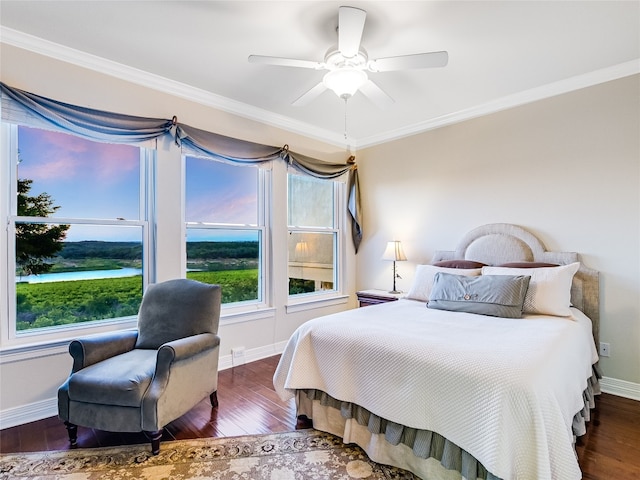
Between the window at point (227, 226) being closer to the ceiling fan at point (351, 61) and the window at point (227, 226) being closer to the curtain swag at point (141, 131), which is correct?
the curtain swag at point (141, 131)

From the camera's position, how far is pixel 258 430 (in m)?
2.25

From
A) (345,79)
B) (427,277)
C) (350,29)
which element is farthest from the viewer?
(427,277)

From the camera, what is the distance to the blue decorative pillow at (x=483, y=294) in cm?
252

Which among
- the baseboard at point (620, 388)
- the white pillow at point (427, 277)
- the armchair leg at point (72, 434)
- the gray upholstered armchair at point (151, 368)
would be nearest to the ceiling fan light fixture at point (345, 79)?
the gray upholstered armchair at point (151, 368)

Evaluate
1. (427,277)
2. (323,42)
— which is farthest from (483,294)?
(323,42)

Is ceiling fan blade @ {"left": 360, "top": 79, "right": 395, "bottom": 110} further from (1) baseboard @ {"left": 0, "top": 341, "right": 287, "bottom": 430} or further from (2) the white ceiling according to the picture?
(1) baseboard @ {"left": 0, "top": 341, "right": 287, "bottom": 430}

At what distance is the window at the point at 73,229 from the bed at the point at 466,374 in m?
1.69

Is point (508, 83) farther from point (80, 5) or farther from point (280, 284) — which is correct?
point (80, 5)

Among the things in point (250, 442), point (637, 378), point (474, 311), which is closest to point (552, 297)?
point (474, 311)

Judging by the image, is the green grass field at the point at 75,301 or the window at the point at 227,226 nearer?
the green grass field at the point at 75,301

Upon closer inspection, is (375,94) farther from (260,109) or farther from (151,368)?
(151,368)

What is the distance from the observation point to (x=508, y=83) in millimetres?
3051

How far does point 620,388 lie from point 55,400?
14.5ft

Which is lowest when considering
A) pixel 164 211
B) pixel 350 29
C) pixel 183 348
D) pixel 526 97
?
pixel 183 348
